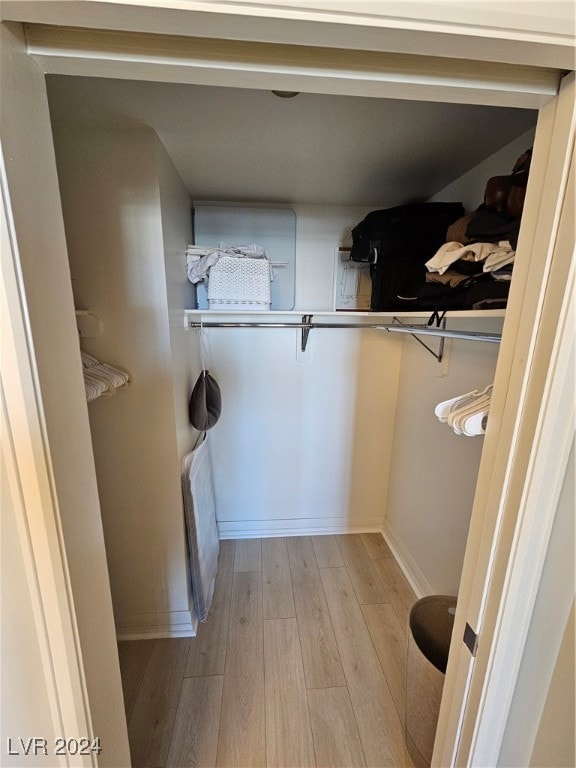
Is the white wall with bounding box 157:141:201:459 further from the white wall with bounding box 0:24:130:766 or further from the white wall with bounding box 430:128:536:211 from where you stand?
the white wall with bounding box 430:128:536:211

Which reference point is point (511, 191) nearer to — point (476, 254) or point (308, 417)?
point (476, 254)

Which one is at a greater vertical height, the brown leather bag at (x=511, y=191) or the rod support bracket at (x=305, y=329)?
the brown leather bag at (x=511, y=191)

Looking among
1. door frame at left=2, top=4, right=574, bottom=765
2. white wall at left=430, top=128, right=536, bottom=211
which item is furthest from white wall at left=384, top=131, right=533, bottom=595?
door frame at left=2, top=4, right=574, bottom=765

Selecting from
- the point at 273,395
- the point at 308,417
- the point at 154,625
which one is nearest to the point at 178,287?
the point at 273,395

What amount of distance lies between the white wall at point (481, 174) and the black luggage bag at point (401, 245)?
0.25 feet

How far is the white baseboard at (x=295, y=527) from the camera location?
7.96ft

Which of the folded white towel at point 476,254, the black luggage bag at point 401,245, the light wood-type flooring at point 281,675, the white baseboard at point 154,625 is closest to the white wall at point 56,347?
the light wood-type flooring at point 281,675

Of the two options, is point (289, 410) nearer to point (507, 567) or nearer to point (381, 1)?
point (507, 567)

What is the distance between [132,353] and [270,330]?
3.07 ft

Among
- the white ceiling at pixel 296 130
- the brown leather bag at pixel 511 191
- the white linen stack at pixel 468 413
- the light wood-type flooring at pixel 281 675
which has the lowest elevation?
the light wood-type flooring at pixel 281 675

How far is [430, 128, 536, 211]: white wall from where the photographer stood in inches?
49.0

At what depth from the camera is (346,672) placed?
1.55 meters

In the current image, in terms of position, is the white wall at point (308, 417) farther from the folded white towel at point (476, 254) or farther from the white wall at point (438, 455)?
the folded white towel at point (476, 254)

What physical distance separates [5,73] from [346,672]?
2.22m
